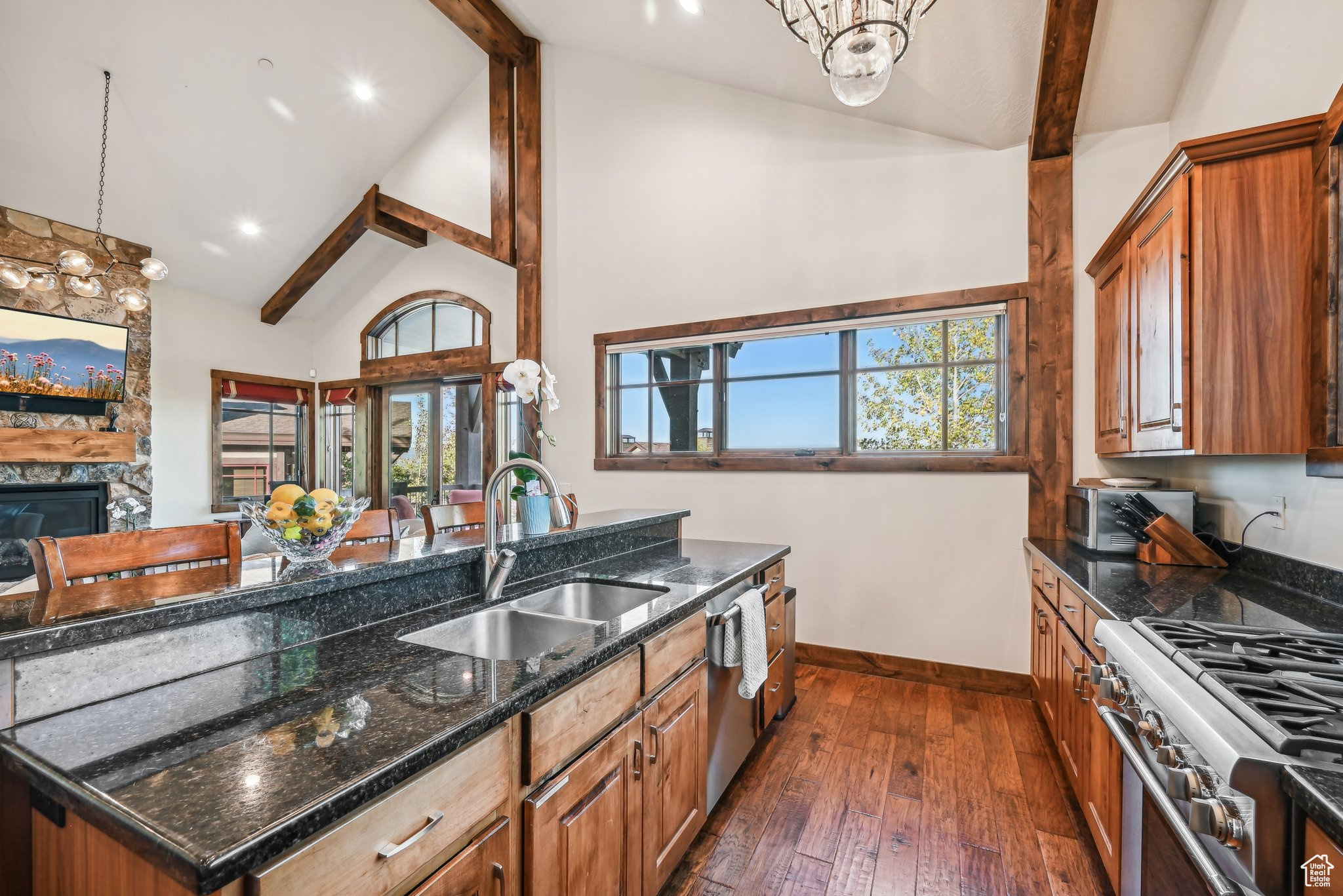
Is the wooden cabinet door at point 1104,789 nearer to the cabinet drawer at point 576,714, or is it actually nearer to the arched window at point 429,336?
the cabinet drawer at point 576,714

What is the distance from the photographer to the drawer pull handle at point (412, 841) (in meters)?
0.77

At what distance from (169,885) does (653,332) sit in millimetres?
3624

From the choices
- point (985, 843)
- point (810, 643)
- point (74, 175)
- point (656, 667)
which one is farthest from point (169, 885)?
point (74, 175)

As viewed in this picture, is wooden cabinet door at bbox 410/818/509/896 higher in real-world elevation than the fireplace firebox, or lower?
lower

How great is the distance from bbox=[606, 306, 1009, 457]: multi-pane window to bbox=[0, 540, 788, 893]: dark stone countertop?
2.51 m

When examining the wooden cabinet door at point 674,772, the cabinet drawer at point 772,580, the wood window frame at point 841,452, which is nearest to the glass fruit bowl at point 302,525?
the wooden cabinet door at point 674,772

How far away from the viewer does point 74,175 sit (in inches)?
168

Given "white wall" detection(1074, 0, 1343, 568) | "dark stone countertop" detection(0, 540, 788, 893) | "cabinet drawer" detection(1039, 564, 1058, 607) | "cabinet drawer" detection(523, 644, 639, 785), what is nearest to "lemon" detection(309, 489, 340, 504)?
"dark stone countertop" detection(0, 540, 788, 893)

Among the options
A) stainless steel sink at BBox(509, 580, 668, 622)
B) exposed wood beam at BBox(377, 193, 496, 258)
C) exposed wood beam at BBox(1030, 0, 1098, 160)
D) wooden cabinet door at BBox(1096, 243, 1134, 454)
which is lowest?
stainless steel sink at BBox(509, 580, 668, 622)

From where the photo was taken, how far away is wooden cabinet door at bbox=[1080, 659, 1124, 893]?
56.2 inches

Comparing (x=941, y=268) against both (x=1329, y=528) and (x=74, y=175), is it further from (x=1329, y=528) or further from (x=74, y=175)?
(x=74, y=175)

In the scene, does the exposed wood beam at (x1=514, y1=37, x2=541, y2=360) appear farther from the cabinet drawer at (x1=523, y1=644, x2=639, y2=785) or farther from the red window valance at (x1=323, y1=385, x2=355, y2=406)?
the cabinet drawer at (x1=523, y1=644, x2=639, y2=785)

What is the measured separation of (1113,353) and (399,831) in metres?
3.10

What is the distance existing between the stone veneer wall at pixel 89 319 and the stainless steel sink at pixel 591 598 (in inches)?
199
